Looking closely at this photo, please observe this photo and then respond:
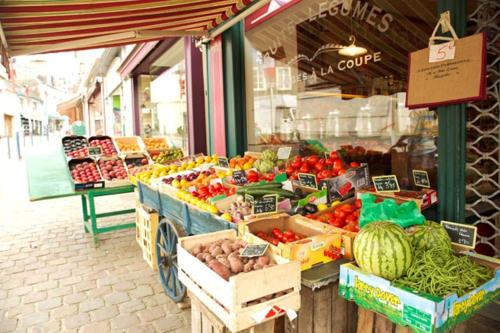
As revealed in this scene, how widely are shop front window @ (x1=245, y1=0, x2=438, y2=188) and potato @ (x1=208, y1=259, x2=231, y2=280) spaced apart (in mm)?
2266

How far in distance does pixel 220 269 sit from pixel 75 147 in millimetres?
5774

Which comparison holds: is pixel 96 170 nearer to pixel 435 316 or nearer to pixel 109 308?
pixel 109 308

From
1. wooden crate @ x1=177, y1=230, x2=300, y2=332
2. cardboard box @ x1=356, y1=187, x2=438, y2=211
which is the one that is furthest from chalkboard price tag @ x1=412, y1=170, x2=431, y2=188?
wooden crate @ x1=177, y1=230, x2=300, y2=332

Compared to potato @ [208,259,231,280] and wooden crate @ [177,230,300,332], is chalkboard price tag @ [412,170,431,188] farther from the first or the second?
potato @ [208,259,231,280]

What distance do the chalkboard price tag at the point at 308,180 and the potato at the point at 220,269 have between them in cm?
153

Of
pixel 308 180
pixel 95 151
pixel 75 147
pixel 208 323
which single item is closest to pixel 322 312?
pixel 208 323

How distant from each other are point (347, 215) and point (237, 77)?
3656 millimetres

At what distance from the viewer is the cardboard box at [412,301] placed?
1641 millimetres

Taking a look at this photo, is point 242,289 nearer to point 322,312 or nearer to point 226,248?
point 226,248

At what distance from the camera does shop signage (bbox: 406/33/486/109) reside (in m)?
2.45

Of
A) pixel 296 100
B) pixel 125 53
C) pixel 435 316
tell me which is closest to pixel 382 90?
pixel 296 100

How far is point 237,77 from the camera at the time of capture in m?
5.84

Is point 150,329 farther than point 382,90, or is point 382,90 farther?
point 382,90

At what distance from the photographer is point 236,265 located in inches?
80.7
